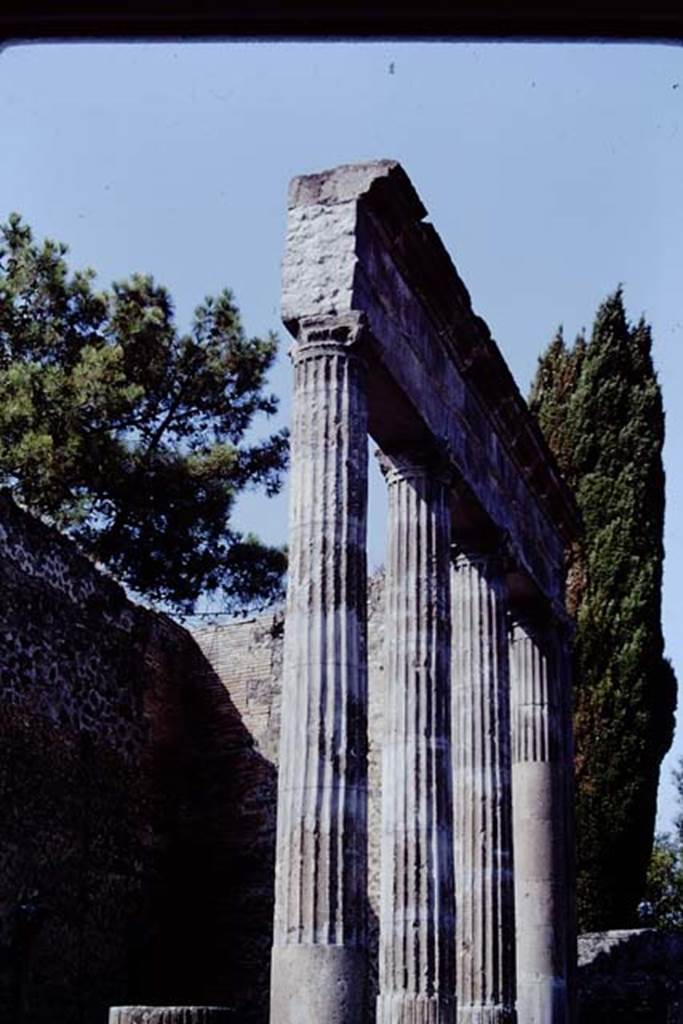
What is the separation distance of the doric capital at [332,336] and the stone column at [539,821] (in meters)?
6.64

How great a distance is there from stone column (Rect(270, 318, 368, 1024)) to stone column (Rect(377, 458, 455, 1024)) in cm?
148

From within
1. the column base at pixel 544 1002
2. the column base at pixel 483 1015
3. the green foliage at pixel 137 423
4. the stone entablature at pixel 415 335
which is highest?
the green foliage at pixel 137 423

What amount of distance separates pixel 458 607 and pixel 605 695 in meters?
4.89

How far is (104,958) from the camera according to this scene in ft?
48.5

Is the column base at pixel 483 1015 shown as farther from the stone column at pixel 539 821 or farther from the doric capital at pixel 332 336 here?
the doric capital at pixel 332 336

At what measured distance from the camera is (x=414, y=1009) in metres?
9.45

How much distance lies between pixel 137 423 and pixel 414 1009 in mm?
14240

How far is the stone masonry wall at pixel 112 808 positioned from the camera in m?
13.9

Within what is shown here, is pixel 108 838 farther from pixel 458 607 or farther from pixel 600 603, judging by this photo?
pixel 600 603

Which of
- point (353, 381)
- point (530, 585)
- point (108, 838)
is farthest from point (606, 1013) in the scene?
point (353, 381)

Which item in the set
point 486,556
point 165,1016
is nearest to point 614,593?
point 486,556

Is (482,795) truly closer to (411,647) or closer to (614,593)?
(411,647)

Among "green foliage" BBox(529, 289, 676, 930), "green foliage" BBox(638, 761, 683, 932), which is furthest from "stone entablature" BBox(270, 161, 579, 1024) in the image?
"green foliage" BBox(638, 761, 683, 932)
